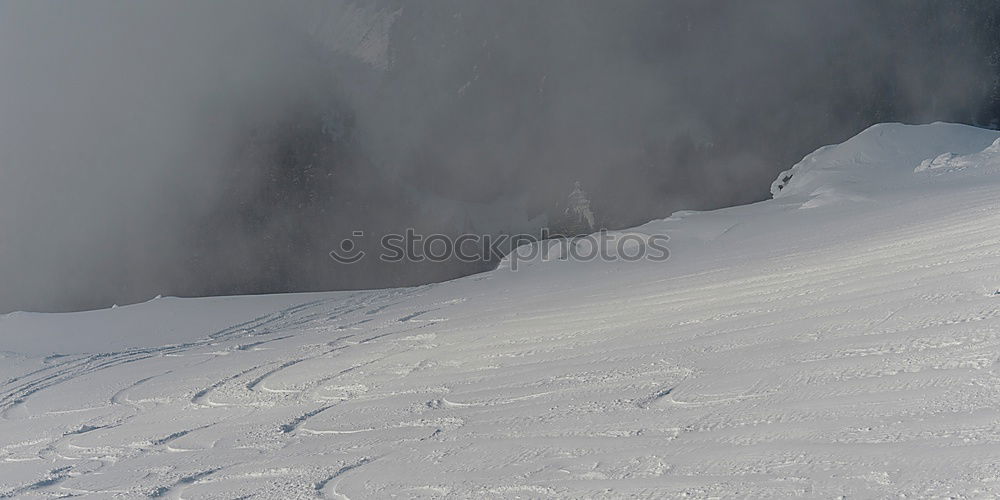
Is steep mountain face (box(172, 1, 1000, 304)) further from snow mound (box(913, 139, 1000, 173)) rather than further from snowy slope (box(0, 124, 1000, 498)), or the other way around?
snowy slope (box(0, 124, 1000, 498))

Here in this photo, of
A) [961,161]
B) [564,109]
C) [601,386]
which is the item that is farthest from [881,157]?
[601,386]

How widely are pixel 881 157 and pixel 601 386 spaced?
704 centimetres

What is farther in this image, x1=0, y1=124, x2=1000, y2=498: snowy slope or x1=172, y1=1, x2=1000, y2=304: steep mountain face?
x1=172, y1=1, x2=1000, y2=304: steep mountain face

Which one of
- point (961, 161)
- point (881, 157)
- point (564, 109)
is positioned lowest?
point (961, 161)

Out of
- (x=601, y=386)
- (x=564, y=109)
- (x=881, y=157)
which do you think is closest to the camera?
(x=601, y=386)

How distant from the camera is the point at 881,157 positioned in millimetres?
8516

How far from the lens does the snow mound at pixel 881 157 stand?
25.2ft

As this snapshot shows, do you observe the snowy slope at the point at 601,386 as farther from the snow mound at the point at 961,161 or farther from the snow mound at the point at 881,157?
the snow mound at the point at 881,157

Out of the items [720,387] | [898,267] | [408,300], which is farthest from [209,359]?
[898,267]

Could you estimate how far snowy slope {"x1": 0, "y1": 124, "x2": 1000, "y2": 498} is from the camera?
199 centimetres

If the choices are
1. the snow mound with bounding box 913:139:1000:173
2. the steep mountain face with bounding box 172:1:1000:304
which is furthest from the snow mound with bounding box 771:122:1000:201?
the steep mountain face with bounding box 172:1:1000:304

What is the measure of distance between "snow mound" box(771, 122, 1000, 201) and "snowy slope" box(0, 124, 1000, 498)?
1365 millimetres

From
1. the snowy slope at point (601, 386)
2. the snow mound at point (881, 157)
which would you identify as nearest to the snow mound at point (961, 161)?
the snow mound at point (881, 157)

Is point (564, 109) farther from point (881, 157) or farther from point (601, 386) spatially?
point (601, 386)
